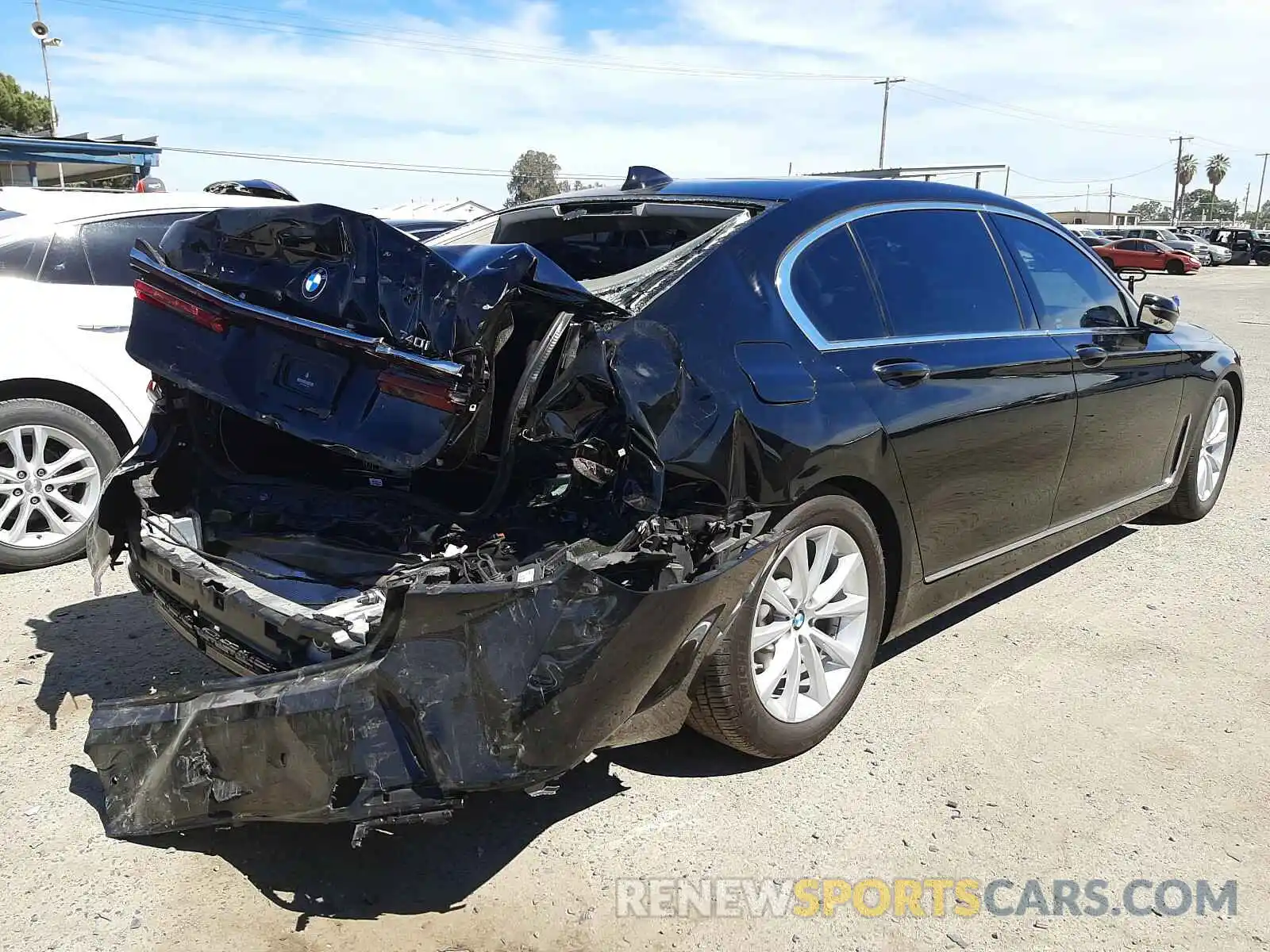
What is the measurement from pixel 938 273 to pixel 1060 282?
971 mm

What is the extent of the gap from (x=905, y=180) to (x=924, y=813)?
2.29 m

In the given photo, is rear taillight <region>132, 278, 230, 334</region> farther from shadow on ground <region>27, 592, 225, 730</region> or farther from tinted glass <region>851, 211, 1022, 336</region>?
tinted glass <region>851, 211, 1022, 336</region>

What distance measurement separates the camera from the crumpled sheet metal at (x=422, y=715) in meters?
2.25

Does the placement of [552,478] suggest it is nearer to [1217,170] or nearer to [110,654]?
[110,654]

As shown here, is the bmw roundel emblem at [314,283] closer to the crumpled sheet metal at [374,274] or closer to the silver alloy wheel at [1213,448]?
the crumpled sheet metal at [374,274]

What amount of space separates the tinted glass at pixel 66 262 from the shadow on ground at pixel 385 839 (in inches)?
85.8

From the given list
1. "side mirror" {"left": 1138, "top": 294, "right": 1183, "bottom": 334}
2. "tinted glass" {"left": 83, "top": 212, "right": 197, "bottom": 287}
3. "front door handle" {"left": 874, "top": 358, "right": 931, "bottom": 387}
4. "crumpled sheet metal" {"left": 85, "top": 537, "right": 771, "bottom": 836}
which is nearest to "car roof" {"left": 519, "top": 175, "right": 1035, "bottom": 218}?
"front door handle" {"left": 874, "top": 358, "right": 931, "bottom": 387}

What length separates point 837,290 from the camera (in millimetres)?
3264

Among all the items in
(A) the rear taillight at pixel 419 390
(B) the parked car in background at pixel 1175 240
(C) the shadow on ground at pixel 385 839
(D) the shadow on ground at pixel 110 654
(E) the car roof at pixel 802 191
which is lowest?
(C) the shadow on ground at pixel 385 839

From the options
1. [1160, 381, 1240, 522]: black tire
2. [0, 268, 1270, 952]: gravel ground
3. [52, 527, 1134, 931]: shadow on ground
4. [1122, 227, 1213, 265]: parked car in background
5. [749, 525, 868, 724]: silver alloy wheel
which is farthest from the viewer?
[1122, 227, 1213, 265]: parked car in background

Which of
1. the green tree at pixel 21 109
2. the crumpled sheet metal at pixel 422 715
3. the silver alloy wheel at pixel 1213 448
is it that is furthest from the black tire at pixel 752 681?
the green tree at pixel 21 109

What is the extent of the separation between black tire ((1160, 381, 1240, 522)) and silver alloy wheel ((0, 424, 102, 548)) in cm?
556

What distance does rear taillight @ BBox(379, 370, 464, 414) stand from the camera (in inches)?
99.2

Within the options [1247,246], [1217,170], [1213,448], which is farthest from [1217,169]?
[1213,448]
